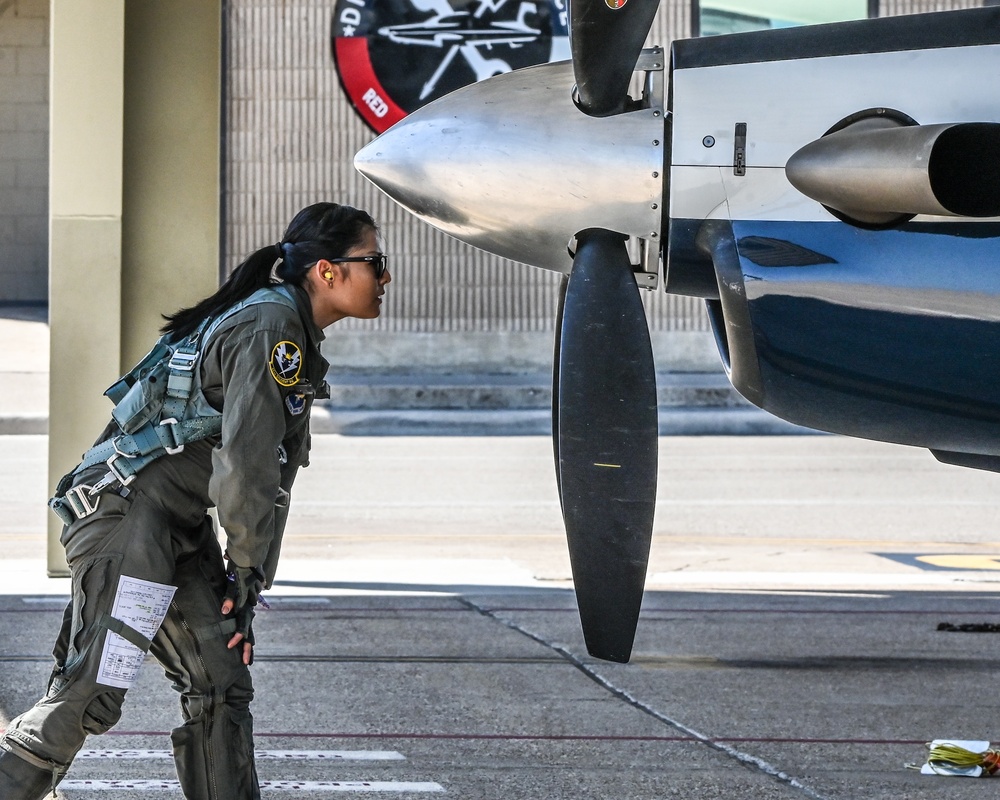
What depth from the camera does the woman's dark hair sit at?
11.7 feet

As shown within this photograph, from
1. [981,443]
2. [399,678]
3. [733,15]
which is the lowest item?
[399,678]

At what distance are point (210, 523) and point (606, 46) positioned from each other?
4.87 feet

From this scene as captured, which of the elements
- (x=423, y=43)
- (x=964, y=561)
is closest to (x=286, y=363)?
(x=964, y=561)

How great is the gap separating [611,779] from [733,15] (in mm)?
14982

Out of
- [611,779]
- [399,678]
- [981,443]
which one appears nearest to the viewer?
[981,443]

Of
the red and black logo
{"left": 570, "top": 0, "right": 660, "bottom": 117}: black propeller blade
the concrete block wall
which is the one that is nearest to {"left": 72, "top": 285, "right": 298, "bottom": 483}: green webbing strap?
{"left": 570, "top": 0, "right": 660, "bottom": 117}: black propeller blade

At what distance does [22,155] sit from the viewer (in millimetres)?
21484

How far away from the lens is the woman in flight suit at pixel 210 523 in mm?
3291

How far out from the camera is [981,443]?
332 centimetres

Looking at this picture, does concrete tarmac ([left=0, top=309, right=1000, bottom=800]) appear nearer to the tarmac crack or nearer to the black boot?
the tarmac crack

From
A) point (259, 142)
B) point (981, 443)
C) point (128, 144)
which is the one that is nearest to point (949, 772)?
point (981, 443)

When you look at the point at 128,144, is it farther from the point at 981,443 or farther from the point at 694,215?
the point at 981,443

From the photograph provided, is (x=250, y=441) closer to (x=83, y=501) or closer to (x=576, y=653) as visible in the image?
(x=83, y=501)

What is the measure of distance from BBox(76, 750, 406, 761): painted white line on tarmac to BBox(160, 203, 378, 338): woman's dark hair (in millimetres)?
1509
